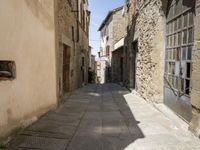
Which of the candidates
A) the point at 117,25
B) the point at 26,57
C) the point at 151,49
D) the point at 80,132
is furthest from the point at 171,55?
→ the point at 117,25

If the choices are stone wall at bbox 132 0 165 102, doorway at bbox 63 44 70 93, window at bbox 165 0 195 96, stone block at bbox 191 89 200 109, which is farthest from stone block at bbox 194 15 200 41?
doorway at bbox 63 44 70 93

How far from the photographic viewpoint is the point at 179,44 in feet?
18.2

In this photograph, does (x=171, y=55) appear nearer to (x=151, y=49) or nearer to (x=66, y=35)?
(x=151, y=49)

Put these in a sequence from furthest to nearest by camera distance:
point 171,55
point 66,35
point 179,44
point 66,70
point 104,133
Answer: point 66,70
point 66,35
point 171,55
point 179,44
point 104,133

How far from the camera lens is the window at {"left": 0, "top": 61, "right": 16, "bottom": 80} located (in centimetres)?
371

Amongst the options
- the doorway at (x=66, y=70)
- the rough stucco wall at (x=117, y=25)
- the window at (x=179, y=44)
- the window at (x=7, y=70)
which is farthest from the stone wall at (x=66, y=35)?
the rough stucco wall at (x=117, y=25)

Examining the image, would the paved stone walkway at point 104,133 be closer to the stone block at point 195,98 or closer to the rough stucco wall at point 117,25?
the stone block at point 195,98

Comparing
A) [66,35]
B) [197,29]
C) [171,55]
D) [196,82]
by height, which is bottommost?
[196,82]

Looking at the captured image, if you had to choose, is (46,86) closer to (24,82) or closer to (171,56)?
(24,82)

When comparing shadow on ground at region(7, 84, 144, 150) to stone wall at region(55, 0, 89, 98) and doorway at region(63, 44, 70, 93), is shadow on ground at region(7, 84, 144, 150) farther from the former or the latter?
doorway at region(63, 44, 70, 93)

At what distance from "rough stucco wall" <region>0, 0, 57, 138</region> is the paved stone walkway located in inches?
12.8

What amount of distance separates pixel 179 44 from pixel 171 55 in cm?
69

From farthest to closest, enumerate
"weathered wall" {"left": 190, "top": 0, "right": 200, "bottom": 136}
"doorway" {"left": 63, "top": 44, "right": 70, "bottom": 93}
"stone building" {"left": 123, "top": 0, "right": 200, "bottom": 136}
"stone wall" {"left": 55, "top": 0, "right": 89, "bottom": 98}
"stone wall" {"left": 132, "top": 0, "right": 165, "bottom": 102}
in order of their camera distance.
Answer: "doorway" {"left": 63, "top": 44, "right": 70, "bottom": 93} < "stone wall" {"left": 55, "top": 0, "right": 89, "bottom": 98} < "stone wall" {"left": 132, "top": 0, "right": 165, "bottom": 102} < "stone building" {"left": 123, "top": 0, "right": 200, "bottom": 136} < "weathered wall" {"left": 190, "top": 0, "right": 200, "bottom": 136}

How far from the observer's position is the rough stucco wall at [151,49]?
687 centimetres
